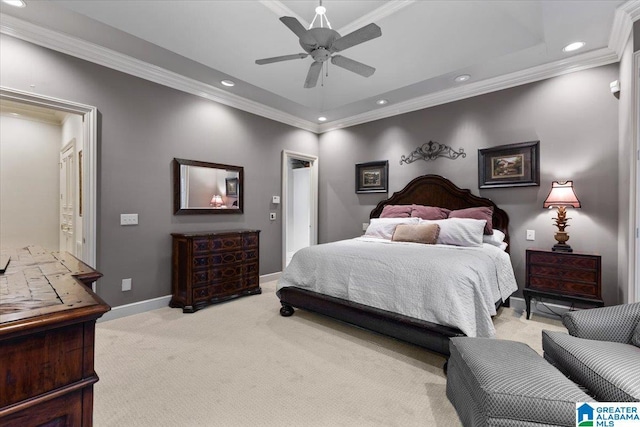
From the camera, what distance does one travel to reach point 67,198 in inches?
171

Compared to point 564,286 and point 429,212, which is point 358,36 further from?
point 564,286

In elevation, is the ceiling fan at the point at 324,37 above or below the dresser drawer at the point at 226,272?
above

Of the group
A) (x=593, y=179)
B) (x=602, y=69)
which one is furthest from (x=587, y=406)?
(x=602, y=69)

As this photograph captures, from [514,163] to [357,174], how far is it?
7.76ft

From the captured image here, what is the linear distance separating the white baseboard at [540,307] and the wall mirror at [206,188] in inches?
154

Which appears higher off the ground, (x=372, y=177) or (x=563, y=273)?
(x=372, y=177)

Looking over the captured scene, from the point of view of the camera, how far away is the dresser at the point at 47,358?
67 cm

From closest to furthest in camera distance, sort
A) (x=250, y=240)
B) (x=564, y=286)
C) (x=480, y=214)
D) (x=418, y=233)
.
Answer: (x=564, y=286)
(x=418, y=233)
(x=480, y=214)
(x=250, y=240)

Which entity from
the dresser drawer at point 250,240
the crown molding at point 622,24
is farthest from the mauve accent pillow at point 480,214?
the dresser drawer at point 250,240

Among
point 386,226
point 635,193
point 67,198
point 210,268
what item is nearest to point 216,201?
point 210,268

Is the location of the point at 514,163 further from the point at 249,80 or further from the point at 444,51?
the point at 249,80

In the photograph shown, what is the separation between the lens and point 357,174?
5172mm

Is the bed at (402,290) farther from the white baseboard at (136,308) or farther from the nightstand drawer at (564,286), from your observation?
the white baseboard at (136,308)

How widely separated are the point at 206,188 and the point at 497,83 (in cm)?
410
